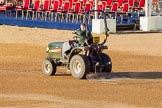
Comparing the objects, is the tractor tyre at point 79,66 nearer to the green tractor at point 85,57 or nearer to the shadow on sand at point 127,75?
the green tractor at point 85,57

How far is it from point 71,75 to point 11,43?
10070 millimetres

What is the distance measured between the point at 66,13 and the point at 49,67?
1633 centimetres

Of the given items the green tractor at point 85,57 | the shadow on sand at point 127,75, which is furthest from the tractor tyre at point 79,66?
the shadow on sand at point 127,75

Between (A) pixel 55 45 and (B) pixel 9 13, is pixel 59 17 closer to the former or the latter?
(B) pixel 9 13

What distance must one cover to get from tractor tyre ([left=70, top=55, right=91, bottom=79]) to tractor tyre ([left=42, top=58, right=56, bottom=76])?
84cm

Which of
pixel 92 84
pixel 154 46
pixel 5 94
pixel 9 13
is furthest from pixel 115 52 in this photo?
pixel 9 13

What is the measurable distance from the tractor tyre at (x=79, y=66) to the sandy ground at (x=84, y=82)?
0.20 metres

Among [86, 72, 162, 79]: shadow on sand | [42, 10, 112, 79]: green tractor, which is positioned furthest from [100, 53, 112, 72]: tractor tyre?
[86, 72, 162, 79]: shadow on sand

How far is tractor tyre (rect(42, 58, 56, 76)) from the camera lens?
17328 mm

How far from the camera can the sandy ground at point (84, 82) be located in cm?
1280

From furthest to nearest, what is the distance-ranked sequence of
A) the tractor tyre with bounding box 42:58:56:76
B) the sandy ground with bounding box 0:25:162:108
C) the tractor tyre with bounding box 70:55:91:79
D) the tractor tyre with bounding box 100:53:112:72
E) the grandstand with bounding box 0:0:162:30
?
the grandstand with bounding box 0:0:162:30
the tractor tyre with bounding box 42:58:56:76
the tractor tyre with bounding box 100:53:112:72
the tractor tyre with bounding box 70:55:91:79
the sandy ground with bounding box 0:25:162:108

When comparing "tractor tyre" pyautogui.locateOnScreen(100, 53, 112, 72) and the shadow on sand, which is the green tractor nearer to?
"tractor tyre" pyautogui.locateOnScreen(100, 53, 112, 72)

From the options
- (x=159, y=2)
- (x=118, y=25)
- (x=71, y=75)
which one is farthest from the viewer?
(x=159, y=2)

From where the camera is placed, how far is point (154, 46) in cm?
2570
